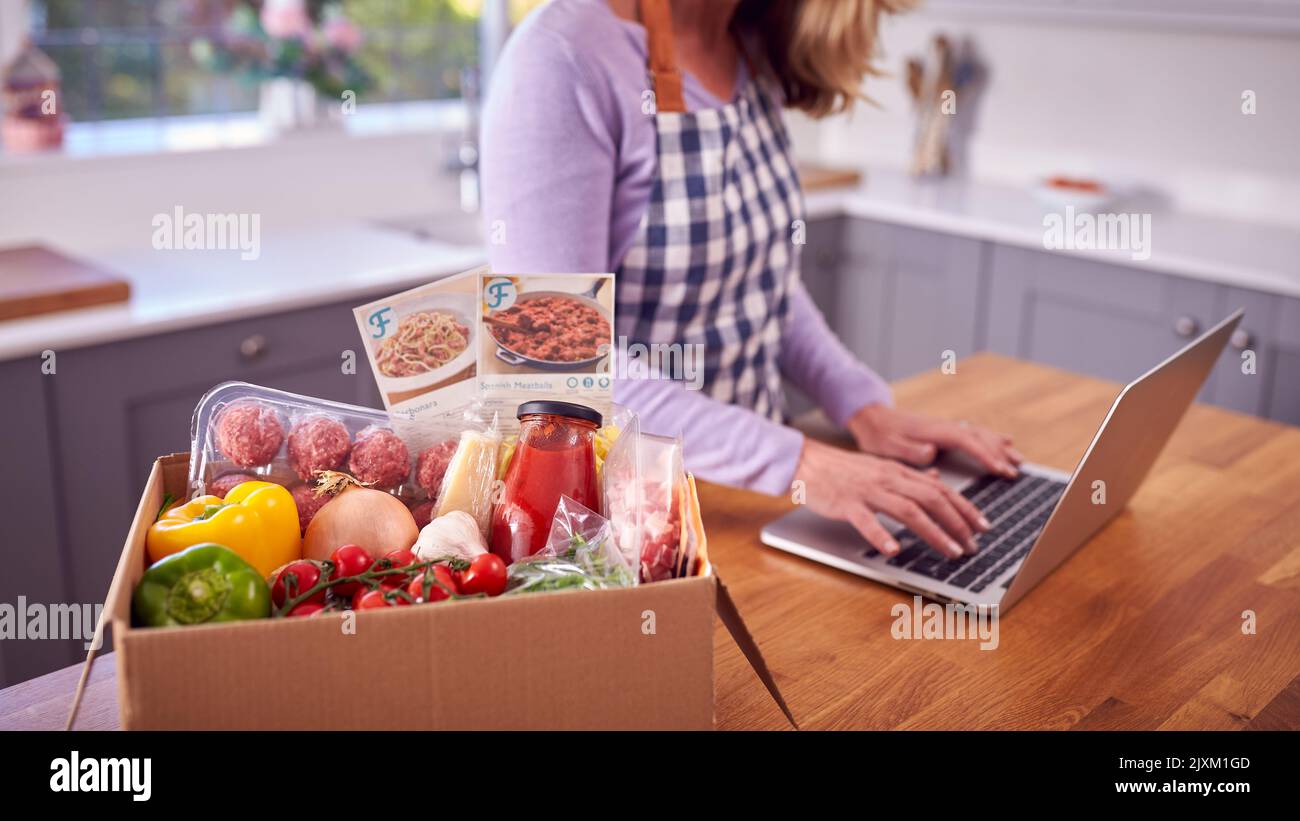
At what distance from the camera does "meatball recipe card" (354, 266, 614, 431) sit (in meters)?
0.90

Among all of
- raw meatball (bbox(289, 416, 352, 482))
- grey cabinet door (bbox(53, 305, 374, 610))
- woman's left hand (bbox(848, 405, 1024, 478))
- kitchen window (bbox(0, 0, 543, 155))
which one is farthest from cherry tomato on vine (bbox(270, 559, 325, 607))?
kitchen window (bbox(0, 0, 543, 155))

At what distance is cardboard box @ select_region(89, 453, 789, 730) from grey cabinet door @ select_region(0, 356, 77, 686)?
1274 millimetres

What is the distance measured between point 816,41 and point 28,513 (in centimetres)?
136

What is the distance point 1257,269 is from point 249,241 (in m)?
2.04

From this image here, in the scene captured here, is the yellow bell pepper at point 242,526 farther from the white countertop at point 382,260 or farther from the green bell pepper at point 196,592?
the white countertop at point 382,260

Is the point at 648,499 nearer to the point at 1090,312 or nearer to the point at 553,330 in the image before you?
the point at 553,330

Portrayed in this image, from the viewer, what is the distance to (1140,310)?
2.60 meters

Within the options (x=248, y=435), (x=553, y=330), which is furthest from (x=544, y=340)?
(x=248, y=435)

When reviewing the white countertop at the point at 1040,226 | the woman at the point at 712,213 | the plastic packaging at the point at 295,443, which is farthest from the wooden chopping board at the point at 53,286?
the white countertop at the point at 1040,226

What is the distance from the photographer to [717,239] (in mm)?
1447

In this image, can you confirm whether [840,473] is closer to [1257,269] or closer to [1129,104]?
[1257,269]

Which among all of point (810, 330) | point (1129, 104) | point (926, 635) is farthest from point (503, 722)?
point (1129, 104)
